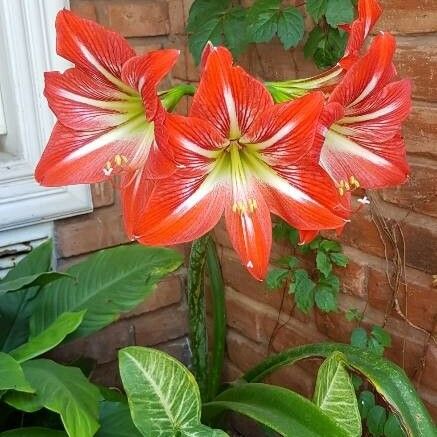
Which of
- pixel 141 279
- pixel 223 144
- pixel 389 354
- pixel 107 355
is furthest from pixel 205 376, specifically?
pixel 223 144

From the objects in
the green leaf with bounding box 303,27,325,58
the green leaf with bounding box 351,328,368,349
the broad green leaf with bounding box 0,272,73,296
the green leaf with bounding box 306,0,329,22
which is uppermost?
the green leaf with bounding box 306,0,329,22

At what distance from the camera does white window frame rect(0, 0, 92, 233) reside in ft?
4.16

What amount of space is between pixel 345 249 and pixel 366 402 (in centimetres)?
26

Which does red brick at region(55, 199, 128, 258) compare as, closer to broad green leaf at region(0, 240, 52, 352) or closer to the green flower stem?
broad green leaf at region(0, 240, 52, 352)

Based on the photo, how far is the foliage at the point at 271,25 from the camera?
104 centimetres

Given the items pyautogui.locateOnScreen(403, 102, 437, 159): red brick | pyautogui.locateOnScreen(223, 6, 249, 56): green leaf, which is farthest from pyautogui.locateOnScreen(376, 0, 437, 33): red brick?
pyautogui.locateOnScreen(223, 6, 249, 56): green leaf

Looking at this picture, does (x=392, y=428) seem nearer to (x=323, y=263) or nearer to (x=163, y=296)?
(x=323, y=263)

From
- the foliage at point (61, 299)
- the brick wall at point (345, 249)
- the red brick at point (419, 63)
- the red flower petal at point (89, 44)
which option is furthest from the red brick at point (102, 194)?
Answer: the red flower petal at point (89, 44)

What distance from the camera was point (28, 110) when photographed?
4.33ft

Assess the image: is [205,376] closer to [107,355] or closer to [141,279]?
[141,279]

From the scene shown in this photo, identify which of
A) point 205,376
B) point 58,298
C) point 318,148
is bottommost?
point 205,376

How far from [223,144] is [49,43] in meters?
0.74

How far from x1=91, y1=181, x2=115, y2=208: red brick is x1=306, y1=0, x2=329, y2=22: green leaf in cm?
57

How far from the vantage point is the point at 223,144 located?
0.66 m
